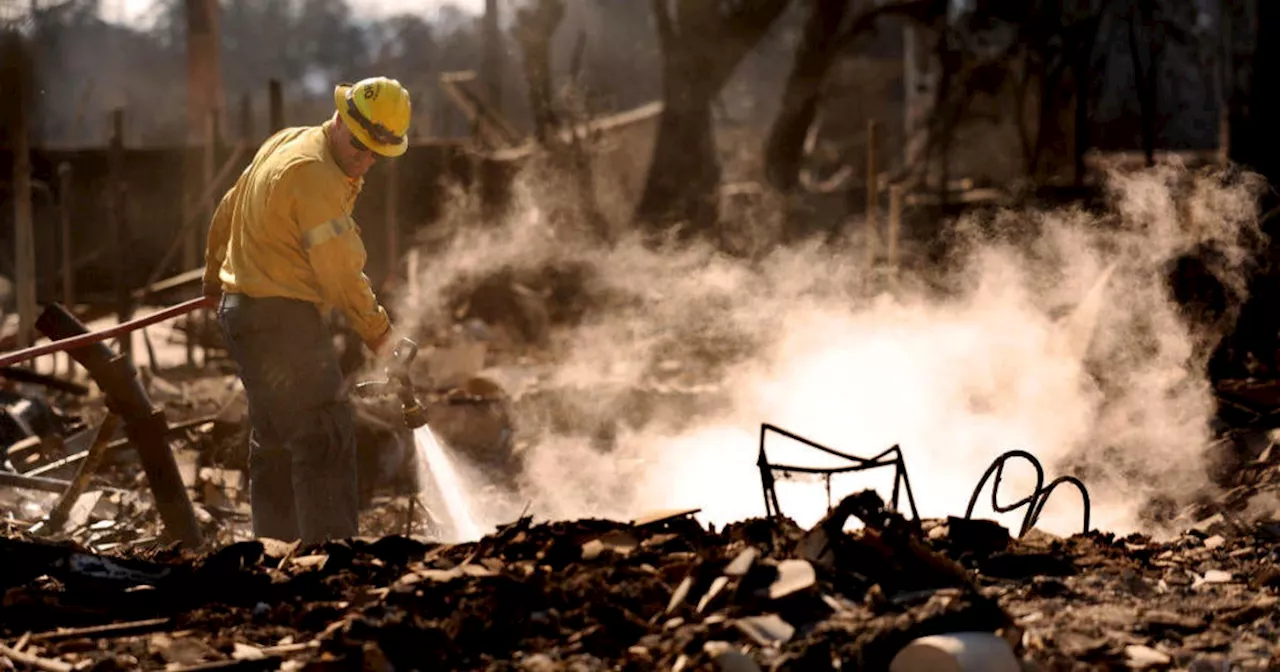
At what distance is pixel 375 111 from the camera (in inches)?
255

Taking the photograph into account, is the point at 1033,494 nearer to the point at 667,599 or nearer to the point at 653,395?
the point at 667,599

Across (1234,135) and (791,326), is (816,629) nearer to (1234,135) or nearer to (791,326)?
(791,326)

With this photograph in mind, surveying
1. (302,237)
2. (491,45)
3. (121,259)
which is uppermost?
(491,45)

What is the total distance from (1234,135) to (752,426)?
18.1 ft

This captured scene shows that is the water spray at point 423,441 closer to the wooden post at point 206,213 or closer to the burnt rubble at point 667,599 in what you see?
the burnt rubble at point 667,599

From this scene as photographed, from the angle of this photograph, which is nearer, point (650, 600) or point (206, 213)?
point (650, 600)

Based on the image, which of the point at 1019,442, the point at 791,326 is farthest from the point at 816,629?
the point at 791,326

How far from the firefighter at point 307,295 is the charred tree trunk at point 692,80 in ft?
43.4

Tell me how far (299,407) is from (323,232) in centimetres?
85

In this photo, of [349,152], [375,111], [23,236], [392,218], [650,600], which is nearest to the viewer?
[650,600]

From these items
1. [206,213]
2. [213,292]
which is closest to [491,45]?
[206,213]

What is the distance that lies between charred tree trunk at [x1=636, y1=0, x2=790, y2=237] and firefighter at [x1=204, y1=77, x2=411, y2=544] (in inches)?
521

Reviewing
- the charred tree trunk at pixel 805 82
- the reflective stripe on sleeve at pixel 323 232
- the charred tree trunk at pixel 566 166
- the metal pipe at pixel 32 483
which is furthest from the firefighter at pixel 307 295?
the charred tree trunk at pixel 805 82

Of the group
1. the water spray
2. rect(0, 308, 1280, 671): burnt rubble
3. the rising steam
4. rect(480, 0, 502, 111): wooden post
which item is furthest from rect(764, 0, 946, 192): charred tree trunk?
rect(0, 308, 1280, 671): burnt rubble
